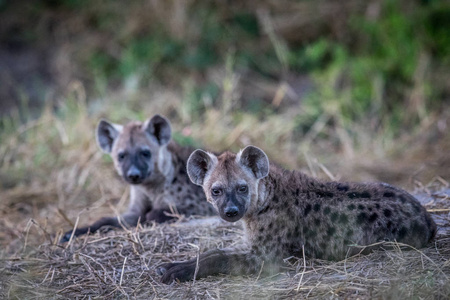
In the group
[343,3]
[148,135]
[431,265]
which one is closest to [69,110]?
[148,135]

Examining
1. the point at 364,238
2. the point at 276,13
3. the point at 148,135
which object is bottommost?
the point at 364,238

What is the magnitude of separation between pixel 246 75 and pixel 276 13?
59.3 inches

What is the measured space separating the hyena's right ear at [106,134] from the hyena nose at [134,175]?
0.61 m

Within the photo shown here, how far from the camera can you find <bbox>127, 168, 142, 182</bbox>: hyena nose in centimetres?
596

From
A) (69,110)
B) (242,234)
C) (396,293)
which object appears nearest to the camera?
(396,293)

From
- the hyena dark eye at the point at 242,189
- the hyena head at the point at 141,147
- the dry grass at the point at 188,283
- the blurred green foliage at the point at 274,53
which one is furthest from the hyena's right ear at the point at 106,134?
the blurred green foliage at the point at 274,53

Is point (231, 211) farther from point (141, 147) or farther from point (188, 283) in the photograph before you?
point (141, 147)

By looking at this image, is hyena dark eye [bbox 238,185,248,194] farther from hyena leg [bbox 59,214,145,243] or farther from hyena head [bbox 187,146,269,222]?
hyena leg [bbox 59,214,145,243]

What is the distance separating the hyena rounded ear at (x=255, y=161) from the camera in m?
4.40

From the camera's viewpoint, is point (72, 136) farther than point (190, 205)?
Yes

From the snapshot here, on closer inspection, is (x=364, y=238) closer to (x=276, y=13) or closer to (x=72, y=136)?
(x=72, y=136)

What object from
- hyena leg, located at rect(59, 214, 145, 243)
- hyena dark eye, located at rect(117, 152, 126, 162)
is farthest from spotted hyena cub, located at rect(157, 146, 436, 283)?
hyena dark eye, located at rect(117, 152, 126, 162)

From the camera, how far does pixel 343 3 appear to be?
1158 centimetres

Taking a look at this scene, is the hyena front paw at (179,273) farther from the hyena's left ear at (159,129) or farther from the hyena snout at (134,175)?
the hyena's left ear at (159,129)
